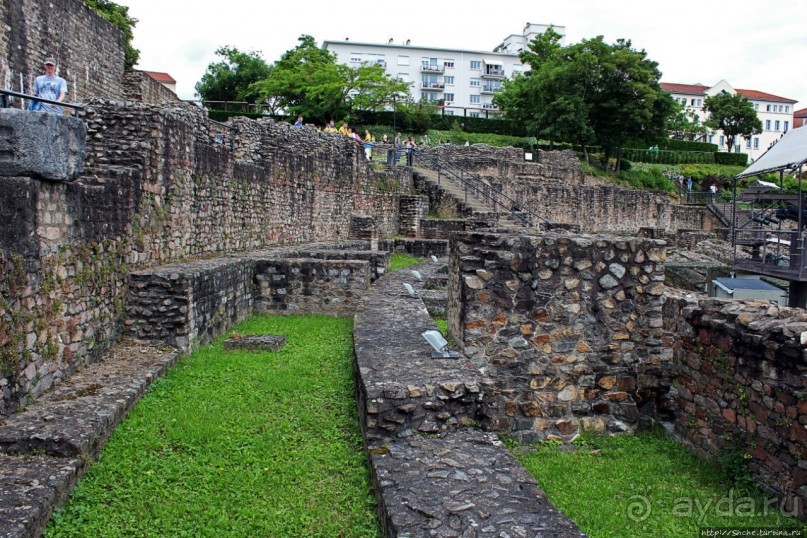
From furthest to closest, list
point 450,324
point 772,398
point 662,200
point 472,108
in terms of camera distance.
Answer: point 472,108
point 662,200
point 450,324
point 772,398

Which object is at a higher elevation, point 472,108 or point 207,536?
point 472,108

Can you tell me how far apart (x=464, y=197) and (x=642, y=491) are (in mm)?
21656

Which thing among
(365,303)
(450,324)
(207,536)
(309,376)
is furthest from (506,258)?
(365,303)

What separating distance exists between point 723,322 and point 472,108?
260 ft

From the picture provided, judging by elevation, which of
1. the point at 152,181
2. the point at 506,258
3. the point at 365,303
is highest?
the point at 152,181

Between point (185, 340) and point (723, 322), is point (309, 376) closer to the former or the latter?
point (185, 340)

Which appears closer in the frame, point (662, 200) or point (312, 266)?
point (312, 266)

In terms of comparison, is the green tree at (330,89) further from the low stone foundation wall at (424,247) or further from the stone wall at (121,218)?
the stone wall at (121,218)

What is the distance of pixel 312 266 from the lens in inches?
419

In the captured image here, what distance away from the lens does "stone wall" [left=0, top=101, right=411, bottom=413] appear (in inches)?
202

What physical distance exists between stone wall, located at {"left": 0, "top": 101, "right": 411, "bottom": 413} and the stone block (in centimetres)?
14

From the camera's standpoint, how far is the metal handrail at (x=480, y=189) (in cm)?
2507

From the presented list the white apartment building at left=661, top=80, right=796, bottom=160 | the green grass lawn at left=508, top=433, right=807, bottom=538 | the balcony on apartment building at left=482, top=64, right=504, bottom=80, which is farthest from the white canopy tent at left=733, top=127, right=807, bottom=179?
the white apartment building at left=661, top=80, right=796, bottom=160

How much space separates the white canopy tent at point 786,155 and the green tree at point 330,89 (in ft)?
94.6
